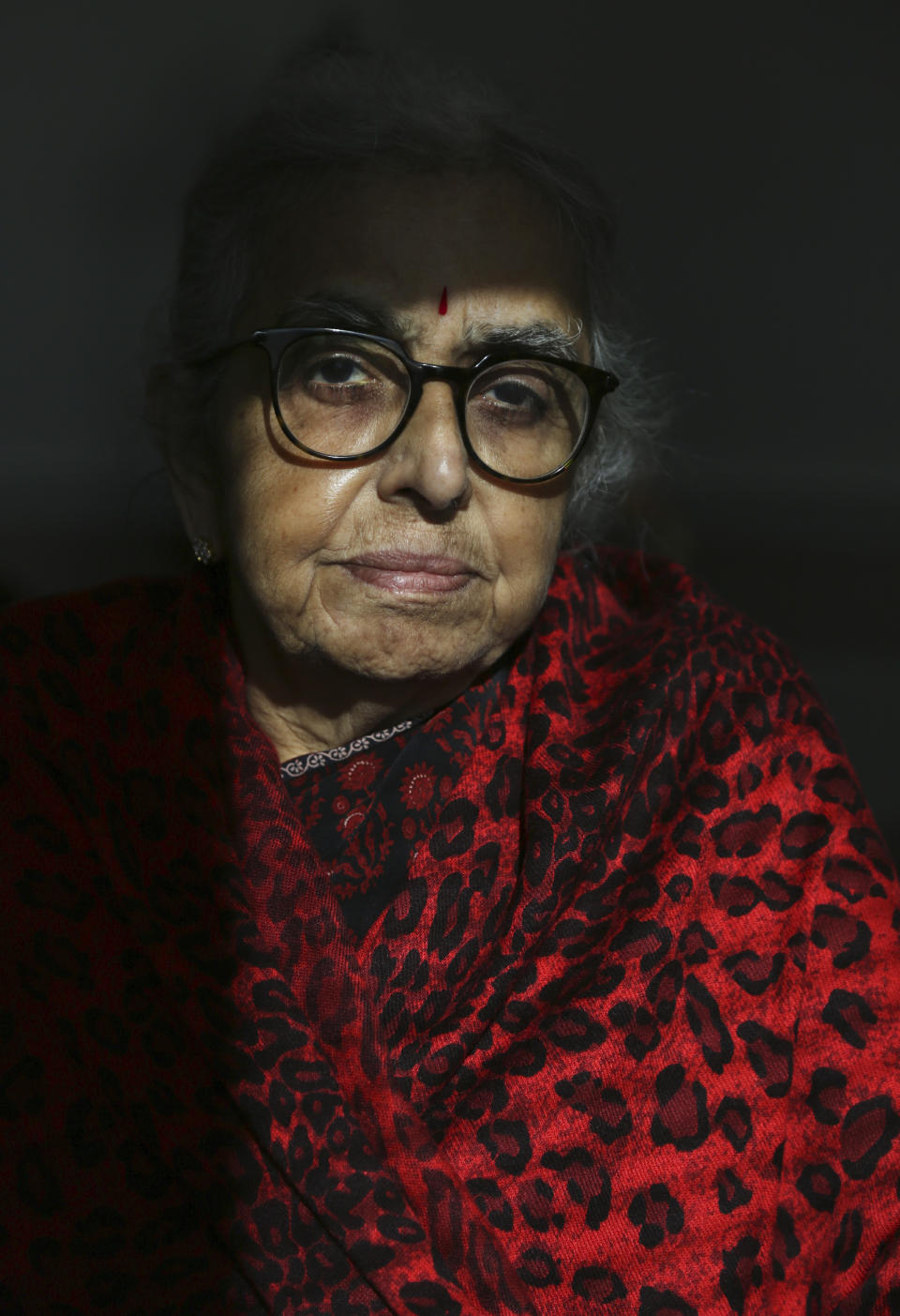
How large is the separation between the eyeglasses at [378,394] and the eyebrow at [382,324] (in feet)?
0.06

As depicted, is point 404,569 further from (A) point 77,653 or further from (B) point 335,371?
(A) point 77,653

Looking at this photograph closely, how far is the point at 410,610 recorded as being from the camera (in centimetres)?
157

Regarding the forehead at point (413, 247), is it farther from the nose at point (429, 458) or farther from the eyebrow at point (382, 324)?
the nose at point (429, 458)

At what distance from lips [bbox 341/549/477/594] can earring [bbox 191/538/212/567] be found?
1.05ft

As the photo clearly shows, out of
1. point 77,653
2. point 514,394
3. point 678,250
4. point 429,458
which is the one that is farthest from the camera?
point 678,250

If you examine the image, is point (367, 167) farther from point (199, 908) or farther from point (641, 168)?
point (641, 168)

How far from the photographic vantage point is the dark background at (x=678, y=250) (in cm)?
292

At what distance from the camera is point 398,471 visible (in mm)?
1533

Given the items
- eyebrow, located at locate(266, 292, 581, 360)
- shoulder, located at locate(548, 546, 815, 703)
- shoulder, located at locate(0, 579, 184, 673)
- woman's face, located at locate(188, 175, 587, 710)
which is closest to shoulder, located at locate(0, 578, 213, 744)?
shoulder, located at locate(0, 579, 184, 673)

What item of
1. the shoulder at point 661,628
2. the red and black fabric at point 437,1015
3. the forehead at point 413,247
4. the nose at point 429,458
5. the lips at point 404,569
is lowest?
the red and black fabric at point 437,1015

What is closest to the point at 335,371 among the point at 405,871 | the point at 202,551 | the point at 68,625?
the point at 202,551

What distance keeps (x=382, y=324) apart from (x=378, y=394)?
0.29 feet

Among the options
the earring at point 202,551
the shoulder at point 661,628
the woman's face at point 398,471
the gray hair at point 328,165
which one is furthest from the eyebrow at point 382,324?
the shoulder at point 661,628

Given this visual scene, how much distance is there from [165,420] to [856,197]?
2.32m
